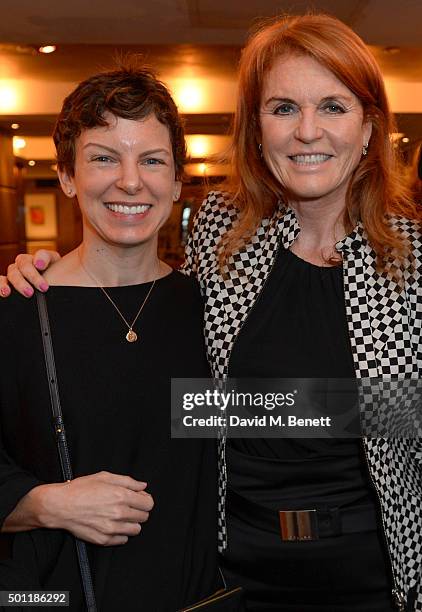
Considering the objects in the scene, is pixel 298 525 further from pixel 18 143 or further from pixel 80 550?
pixel 18 143

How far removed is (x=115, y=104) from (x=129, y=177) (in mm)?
138

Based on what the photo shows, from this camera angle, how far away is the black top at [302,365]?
57.7 inches

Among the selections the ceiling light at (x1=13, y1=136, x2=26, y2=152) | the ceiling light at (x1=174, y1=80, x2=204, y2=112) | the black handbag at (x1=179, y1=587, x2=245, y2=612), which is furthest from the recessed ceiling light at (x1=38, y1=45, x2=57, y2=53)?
the black handbag at (x1=179, y1=587, x2=245, y2=612)

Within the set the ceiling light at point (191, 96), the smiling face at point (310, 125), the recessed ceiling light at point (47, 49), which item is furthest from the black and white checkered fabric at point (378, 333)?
the ceiling light at point (191, 96)

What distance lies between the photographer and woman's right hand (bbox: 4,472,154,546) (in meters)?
1.22

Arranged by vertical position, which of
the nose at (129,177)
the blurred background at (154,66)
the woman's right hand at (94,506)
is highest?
the blurred background at (154,66)

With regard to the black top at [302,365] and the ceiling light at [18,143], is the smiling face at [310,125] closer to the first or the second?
the black top at [302,365]

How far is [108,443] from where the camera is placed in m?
1.31

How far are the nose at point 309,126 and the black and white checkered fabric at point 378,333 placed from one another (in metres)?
0.21

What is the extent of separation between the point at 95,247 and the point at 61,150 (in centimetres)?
20

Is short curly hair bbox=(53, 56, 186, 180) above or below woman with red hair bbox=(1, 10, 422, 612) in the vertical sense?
above

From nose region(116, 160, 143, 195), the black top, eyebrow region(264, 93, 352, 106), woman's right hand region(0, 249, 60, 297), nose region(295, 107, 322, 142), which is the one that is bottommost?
the black top

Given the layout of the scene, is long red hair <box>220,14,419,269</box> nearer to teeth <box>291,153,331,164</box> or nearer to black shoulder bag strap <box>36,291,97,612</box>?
teeth <box>291,153,331,164</box>

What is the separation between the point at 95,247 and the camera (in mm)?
1442
